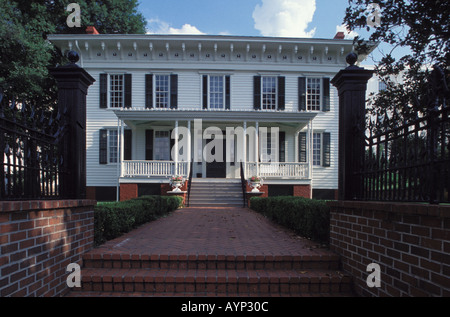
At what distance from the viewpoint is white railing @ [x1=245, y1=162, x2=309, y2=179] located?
14766 mm

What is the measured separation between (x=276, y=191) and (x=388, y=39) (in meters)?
8.44

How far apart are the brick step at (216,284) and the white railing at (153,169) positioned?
11005 millimetres

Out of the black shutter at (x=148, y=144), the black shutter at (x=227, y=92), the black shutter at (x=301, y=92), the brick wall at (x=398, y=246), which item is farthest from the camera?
the black shutter at (x=301, y=92)

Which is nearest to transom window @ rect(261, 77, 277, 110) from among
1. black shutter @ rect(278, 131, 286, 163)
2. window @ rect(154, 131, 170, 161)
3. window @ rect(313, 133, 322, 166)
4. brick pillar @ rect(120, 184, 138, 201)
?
black shutter @ rect(278, 131, 286, 163)

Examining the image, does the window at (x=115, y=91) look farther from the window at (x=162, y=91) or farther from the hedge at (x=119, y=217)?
the hedge at (x=119, y=217)

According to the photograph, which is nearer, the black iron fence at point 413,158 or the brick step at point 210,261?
the black iron fence at point 413,158

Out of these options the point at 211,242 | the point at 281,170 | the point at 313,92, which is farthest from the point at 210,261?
the point at 313,92

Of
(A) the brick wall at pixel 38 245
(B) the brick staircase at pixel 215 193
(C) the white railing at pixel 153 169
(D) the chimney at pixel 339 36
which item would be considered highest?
(D) the chimney at pixel 339 36

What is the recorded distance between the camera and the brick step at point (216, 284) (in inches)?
130

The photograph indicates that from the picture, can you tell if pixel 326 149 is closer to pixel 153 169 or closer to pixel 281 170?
pixel 281 170

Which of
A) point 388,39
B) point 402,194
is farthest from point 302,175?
point 402,194

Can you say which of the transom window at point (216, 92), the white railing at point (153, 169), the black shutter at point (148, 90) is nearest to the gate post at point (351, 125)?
the white railing at point (153, 169)

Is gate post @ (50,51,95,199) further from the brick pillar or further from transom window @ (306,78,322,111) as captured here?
transom window @ (306,78,322,111)
